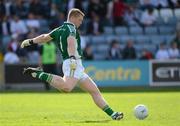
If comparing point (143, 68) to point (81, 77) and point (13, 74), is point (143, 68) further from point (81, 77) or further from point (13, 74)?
point (81, 77)

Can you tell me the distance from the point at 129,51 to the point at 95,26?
3.01 m

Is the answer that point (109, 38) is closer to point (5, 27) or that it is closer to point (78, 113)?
point (5, 27)

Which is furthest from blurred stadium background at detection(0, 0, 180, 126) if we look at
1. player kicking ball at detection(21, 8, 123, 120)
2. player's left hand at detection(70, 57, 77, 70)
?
player's left hand at detection(70, 57, 77, 70)

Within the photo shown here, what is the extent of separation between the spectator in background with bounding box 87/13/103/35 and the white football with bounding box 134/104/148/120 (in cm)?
2018

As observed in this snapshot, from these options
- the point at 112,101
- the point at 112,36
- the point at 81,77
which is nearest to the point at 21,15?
the point at 112,36

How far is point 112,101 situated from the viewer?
72.1 feet

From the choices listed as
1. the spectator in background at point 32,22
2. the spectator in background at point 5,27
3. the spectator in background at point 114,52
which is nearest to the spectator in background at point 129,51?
the spectator in background at point 114,52

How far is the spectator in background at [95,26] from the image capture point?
3475 cm

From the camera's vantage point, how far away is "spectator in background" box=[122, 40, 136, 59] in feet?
107

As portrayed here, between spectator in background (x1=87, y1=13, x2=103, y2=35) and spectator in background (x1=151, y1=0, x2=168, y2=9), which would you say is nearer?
spectator in background (x1=87, y1=13, x2=103, y2=35)

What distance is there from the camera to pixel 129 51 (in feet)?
108

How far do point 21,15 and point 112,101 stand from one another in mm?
14706

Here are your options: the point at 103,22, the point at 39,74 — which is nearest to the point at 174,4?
the point at 103,22

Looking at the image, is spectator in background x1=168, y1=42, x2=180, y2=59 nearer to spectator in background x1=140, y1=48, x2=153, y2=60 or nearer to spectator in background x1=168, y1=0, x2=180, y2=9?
spectator in background x1=140, y1=48, x2=153, y2=60
